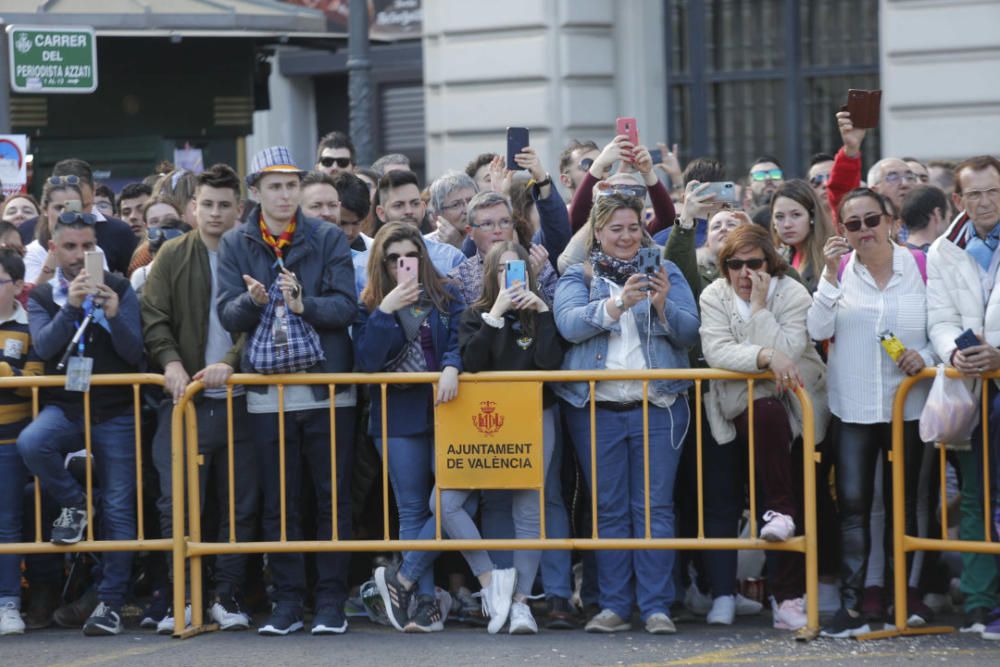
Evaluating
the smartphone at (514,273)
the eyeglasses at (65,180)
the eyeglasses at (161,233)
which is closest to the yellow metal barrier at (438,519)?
the smartphone at (514,273)

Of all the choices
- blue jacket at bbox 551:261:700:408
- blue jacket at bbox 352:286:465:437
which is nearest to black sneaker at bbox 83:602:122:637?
blue jacket at bbox 352:286:465:437

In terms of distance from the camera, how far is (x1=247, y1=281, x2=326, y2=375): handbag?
8602 millimetres

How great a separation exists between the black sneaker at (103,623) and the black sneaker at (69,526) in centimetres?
38

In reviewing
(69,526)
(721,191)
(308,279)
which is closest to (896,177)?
(721,191)

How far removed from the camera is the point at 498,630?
873 centimetres

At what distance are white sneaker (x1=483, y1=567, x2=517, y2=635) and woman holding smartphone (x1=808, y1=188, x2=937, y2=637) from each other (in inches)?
60.2

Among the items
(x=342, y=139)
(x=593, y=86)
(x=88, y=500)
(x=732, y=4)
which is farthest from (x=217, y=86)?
(x=88, y=500)

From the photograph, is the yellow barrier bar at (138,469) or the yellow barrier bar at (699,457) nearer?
the yellow barrier bar at (699,457)

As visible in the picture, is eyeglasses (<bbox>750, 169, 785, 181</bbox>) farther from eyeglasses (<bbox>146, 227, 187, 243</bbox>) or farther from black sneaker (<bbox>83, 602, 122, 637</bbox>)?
black sneaker (<bbox>83, 602, 122, 637</bbox>)

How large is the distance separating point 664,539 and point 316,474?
1.72 meters

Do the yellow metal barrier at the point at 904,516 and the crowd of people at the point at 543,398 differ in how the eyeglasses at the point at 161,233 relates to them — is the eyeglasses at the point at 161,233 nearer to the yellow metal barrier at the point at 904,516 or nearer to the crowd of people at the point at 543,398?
the crowd of people at the point at 543,398

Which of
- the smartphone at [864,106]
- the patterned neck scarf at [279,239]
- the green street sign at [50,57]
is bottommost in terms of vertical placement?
the patterned neck scarf at [279,239]

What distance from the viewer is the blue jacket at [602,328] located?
8633 mm

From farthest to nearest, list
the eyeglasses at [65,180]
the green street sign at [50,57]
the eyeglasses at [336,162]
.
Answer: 1. the green street sign at [50,57]
2. the eyeglasses at [336,162]
3. the eyeglasses at [65,180]
